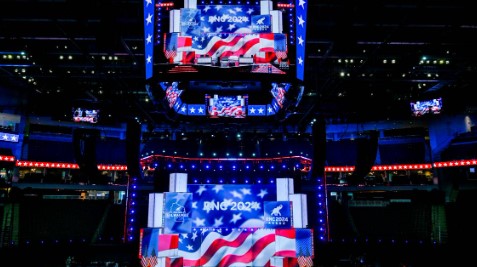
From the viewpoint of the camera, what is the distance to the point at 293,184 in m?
10.6

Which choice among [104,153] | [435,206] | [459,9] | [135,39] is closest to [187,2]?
[135,39]

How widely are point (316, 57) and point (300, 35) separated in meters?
6.17

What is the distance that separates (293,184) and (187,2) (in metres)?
6.25

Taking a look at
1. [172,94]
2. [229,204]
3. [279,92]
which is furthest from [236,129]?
[172,94]

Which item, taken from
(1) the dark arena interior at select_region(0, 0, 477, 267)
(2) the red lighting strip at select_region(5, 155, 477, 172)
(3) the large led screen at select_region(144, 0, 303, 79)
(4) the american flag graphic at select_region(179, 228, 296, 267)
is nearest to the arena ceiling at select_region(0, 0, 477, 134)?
(1) the dark arena interior at select_region(0, 0, 477, 267)

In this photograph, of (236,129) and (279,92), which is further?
(236,129)

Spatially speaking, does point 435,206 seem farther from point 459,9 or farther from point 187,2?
point 187,2

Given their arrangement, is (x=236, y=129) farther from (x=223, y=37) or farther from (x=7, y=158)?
(x=7, y=158)

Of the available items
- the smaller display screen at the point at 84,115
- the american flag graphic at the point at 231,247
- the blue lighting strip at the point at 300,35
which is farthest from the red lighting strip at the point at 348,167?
the blue lighting strip at the point at 300,35

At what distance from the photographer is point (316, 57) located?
12164mm

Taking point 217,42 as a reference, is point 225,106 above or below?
below

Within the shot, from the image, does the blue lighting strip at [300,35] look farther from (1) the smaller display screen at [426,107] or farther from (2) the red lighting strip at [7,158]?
(2) the red lighting strip at [7,158]

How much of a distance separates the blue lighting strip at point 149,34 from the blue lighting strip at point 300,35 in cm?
254

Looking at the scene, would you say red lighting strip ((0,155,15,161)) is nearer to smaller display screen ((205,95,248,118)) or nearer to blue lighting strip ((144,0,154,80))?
smaller display screen ((205,95,248,118))
